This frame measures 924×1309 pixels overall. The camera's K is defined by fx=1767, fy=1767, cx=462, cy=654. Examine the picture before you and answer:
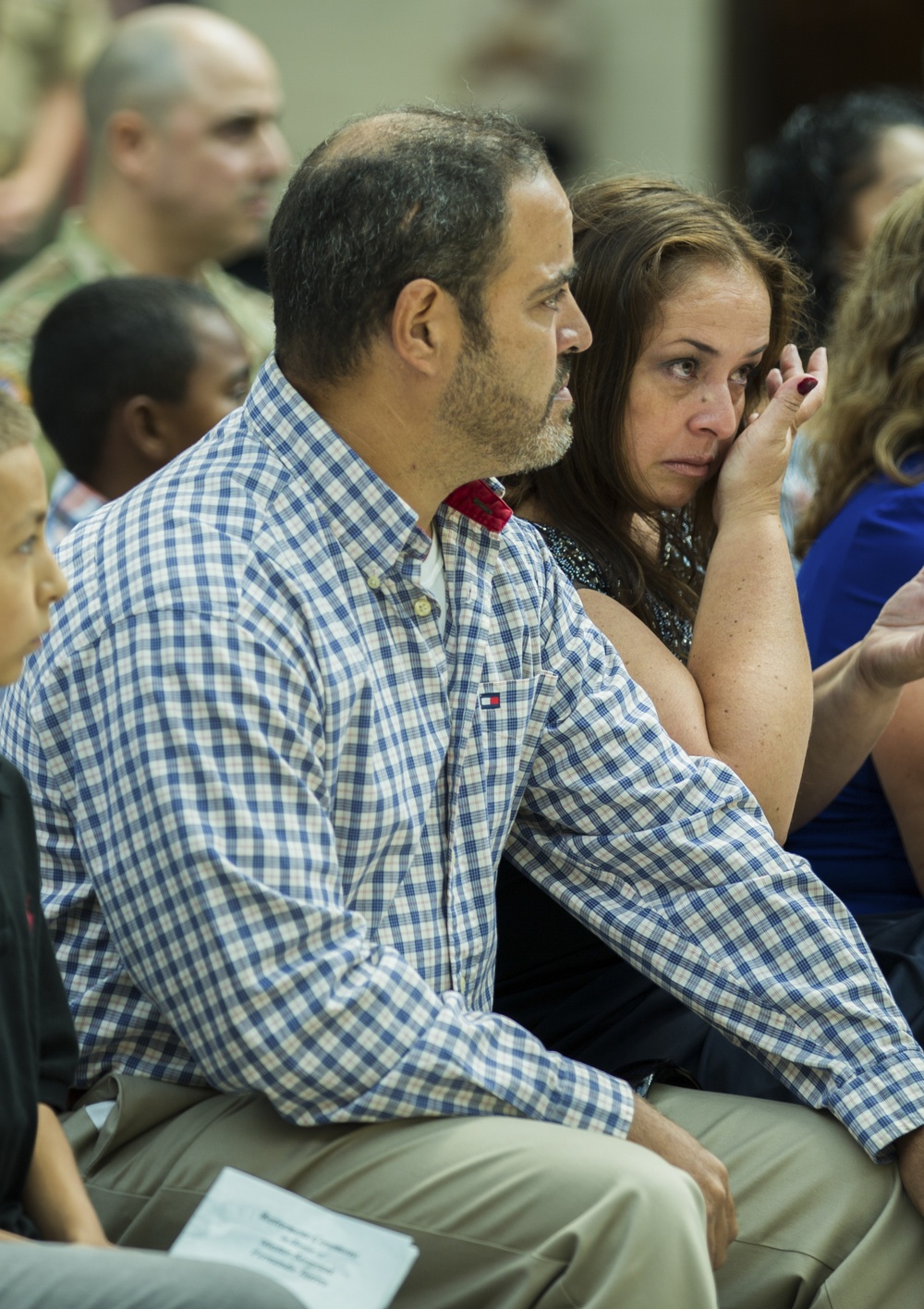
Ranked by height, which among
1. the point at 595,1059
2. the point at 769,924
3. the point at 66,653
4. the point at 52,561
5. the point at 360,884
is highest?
the point at 52,561

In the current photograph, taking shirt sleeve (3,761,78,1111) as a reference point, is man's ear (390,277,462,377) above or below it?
above

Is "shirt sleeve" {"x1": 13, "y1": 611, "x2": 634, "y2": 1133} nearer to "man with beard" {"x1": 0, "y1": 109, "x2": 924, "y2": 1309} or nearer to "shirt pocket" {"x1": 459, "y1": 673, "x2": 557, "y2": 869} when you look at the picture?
"man with beard" {"x1": 0, "y1": 109, "x2": 924, "y2": 1309}

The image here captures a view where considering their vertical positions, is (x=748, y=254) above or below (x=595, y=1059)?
above

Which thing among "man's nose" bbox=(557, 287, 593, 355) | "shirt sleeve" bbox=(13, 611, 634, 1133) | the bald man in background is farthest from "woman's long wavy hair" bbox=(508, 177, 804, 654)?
the bald man in background

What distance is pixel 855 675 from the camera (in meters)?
2.58

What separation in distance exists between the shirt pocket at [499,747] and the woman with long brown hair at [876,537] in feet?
2.19

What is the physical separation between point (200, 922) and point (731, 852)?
2.48 feet

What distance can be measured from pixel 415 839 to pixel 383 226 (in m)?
0.69

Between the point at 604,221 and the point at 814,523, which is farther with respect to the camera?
the point at 814,523

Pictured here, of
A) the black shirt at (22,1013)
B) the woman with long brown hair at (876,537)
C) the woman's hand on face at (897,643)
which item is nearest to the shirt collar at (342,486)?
the black shirt at (22,1013)

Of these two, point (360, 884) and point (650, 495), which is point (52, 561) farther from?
point (650, 495)

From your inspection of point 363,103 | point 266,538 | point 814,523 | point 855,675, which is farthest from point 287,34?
point 266,538

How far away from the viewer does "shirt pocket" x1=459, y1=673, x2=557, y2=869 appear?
2043mm

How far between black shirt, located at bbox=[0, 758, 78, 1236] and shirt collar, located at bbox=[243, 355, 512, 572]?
0.47 metres
